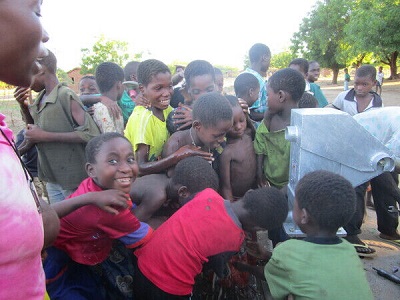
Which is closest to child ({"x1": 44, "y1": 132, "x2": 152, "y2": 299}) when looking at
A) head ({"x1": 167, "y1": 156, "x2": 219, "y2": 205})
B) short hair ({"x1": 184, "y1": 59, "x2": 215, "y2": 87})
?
head ({"x1": 167, "y1": 156, "x2": 219, "y2": 205})

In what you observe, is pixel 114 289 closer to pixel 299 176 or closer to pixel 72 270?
pixel 72 270

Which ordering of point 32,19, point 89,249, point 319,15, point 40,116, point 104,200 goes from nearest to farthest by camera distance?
point 32,19
point 104,200
point 89,249
point 40,116
point 319,15

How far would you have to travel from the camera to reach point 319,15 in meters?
29.3

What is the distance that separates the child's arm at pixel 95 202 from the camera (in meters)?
1.67

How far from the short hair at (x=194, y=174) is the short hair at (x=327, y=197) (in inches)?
24.6

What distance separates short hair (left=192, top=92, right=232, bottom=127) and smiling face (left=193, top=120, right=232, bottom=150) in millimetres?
29

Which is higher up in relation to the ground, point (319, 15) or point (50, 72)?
point (319, 15)

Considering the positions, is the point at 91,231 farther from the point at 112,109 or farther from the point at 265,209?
the point at 112,109

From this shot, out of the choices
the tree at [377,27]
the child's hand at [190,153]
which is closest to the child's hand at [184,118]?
the child's hand at [190,153]

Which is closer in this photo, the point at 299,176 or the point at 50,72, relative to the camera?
the point at 299,176

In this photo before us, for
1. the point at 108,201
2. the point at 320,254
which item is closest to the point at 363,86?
the point at 320,254

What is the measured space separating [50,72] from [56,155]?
0.70 m

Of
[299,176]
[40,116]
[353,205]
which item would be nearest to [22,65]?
[299,176]

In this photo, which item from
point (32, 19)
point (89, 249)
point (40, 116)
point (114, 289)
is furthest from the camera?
point (40, 116)
